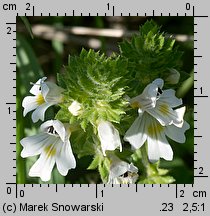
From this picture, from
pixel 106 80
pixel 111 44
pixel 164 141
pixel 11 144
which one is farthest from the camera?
pixel 111 44

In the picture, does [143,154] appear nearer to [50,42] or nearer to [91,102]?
[91,102]

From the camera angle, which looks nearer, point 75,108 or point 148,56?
point 75,108

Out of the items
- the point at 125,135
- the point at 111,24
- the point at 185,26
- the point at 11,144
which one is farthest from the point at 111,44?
the point at 125,135

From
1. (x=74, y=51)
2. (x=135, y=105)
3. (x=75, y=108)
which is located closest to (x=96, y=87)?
(x=75, y=108)

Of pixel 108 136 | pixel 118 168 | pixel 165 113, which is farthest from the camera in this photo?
pixel 118 168

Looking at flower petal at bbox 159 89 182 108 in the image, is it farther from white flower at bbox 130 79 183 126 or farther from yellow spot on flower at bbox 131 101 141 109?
yellow spot on flower at bbox 131 101 141 109

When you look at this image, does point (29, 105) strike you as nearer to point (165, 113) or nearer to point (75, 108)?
point (75, 108)

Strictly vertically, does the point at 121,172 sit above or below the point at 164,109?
below

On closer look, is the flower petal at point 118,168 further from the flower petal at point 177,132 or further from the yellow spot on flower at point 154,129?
the flower petal at point 177,132
